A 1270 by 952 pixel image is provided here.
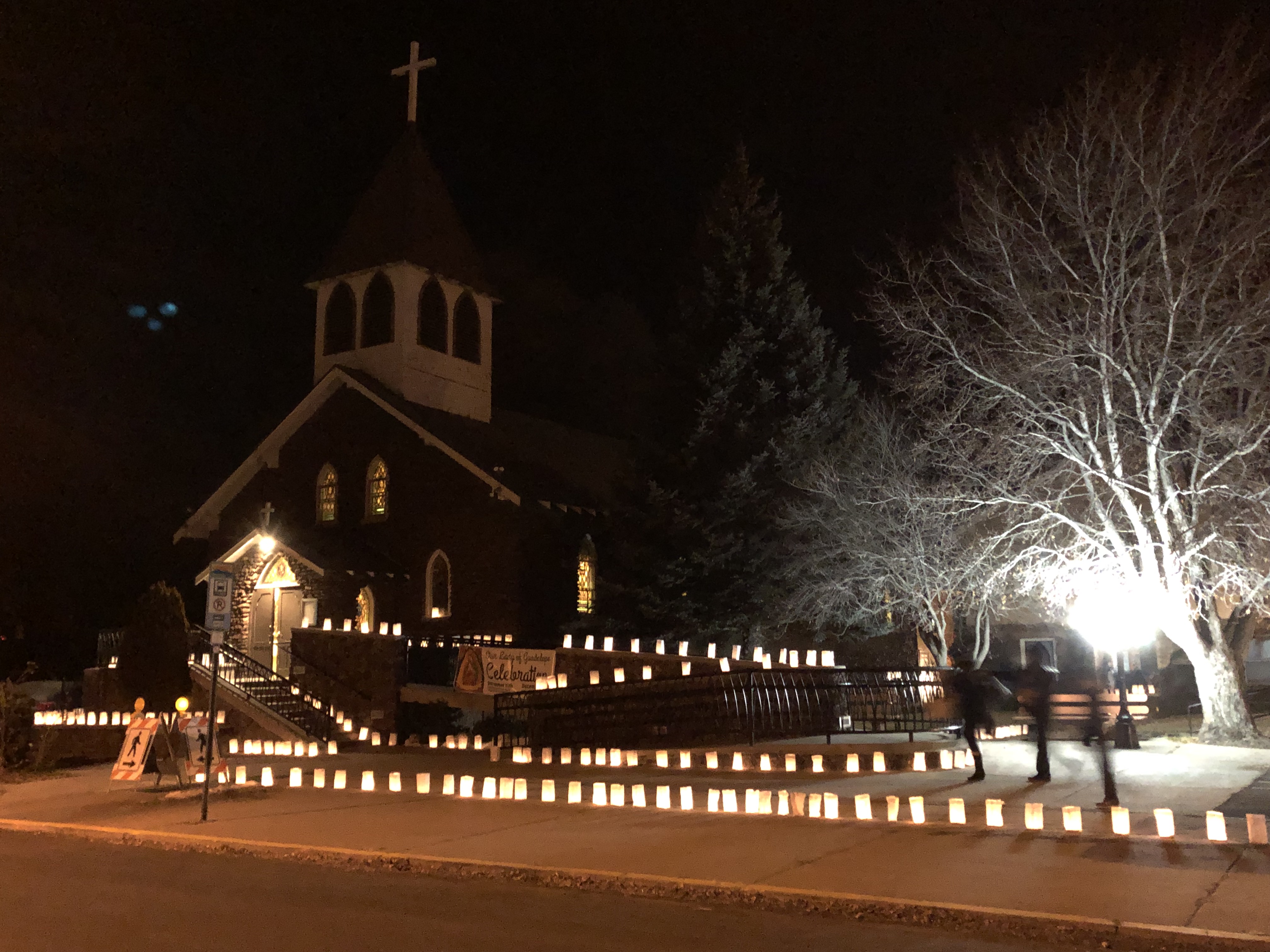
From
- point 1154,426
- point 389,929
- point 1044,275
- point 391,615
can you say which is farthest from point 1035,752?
point 391,615

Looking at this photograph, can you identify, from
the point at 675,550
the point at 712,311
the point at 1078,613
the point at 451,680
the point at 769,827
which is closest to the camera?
the point at 769,827

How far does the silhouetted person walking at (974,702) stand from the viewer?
12195 mm

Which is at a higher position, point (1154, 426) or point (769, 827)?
point (1154, 426)

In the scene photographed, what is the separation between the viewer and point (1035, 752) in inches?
585

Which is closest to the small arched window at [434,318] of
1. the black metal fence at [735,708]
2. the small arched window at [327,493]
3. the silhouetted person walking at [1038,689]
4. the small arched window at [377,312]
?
the small arched window at [377,312]

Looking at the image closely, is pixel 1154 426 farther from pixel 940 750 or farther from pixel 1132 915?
pixel 1132 915

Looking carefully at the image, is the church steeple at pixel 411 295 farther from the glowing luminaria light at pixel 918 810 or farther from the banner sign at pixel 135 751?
the glowing luminaria light at pixel 918 810

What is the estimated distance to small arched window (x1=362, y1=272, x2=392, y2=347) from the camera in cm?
3081

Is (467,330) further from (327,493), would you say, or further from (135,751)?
(135,751)

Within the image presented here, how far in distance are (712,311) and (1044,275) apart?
31.9 ft

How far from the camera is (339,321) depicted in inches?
1256

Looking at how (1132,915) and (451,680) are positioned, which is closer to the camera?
(1132,915)

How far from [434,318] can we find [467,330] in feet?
4.30

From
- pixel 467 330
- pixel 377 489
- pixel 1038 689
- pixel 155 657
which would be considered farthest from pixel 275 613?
pixel 1038 689
